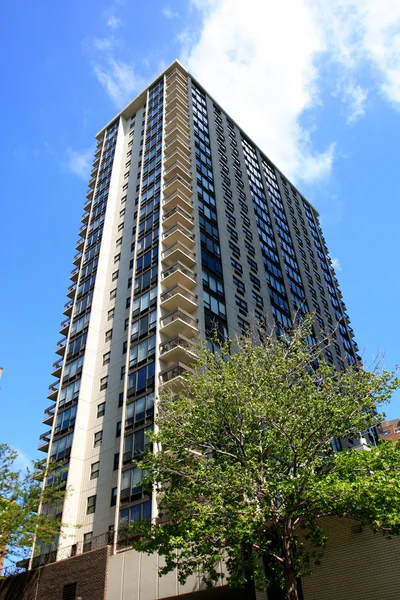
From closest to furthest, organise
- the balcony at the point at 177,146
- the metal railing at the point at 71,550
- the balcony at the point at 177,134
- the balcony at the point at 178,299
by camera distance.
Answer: the metal railing at the point at 71,550 → the balcony at the point at 178,299 → the balcony at the point at 177,146 → the balcony at the point at 177,134

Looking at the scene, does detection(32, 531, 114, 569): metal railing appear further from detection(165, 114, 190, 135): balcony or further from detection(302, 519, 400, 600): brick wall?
detection(165, 114, 190, 135): balcony

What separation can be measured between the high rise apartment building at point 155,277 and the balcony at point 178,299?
11cm

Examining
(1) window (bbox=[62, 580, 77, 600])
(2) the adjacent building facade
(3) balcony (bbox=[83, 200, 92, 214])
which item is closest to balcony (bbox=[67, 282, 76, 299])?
(3) balcony (bbox=[83, 200, 92, 214])

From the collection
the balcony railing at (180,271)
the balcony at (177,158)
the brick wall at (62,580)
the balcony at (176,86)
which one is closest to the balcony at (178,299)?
the balcony railing at (180,271)

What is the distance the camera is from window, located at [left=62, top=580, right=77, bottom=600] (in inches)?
1171

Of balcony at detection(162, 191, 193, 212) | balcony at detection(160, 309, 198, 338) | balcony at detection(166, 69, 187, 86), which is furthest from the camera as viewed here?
balcony at detection(166, 69, 187, 86)

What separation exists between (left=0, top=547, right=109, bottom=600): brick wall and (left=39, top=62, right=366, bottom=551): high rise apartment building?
2.19m

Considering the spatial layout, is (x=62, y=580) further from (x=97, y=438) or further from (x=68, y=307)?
(x=68, y=307)

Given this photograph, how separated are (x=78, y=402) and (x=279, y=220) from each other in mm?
36810

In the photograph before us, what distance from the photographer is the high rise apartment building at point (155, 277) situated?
36344mm

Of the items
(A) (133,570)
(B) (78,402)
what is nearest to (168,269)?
(B) (78,402)

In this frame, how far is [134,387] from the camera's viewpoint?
37094mm

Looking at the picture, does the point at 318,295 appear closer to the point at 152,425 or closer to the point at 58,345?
the point at 58,345

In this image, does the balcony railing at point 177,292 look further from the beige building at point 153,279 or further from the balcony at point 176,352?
the balcony at point 176,352
